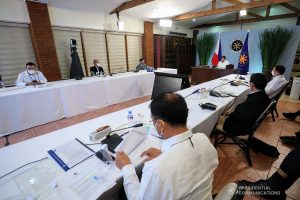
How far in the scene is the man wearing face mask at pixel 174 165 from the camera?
662mm

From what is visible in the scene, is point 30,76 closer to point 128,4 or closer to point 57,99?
point 57,99

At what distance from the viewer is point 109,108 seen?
4.11m

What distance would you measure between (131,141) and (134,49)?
5.85 metres

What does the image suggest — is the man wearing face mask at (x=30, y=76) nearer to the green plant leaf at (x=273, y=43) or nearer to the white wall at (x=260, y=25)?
the green plant leaf at (x=273, y=43)

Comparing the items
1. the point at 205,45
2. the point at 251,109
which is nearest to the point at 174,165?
the point at 251,109

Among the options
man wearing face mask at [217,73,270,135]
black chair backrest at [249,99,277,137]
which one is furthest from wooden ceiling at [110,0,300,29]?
black chair backrest at [249,99,277,137]

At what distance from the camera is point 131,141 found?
46.4 inches

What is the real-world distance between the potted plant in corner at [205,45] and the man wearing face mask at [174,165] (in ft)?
24.6

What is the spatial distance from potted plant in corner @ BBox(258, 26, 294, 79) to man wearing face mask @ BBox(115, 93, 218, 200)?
5868mm

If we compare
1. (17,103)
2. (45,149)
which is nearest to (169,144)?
(45,149)

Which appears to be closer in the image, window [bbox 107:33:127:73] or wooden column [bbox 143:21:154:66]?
window [bbox 107:33:127:73]

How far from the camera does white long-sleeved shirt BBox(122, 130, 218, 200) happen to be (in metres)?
0.66

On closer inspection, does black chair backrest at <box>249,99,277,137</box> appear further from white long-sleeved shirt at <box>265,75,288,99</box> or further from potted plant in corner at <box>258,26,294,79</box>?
potted plant in corner at <box>258,26,294,79</box>

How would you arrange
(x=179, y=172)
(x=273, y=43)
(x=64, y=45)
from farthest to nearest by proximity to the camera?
(x=273, y=43) < (x=64, y=45) < (x=179, y=172)
